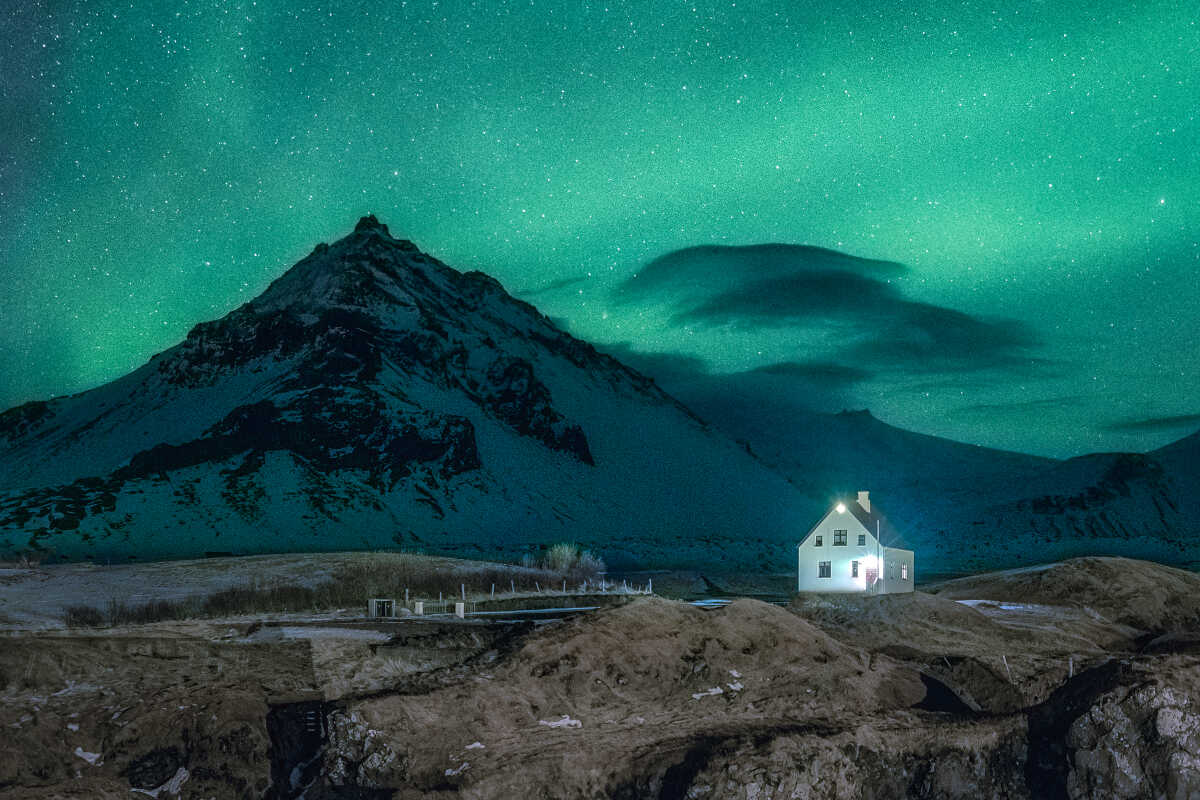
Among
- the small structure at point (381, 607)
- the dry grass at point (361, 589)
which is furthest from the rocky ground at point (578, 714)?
the dry grass at point (361, 589)

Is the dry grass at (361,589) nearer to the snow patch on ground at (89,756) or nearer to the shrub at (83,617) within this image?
the shrub at (83,617)

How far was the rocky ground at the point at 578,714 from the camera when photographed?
28.8 metres

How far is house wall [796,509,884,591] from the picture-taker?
195ft

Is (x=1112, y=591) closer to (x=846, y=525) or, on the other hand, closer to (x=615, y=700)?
(x=846, y=525)

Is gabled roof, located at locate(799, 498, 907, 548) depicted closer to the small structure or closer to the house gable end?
the house gable end

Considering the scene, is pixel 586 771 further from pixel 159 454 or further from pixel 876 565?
pixel 159 454

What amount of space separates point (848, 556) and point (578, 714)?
103ft

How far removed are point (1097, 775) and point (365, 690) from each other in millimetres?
20726

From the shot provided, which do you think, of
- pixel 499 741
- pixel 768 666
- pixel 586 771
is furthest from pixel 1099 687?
pixel 499 741

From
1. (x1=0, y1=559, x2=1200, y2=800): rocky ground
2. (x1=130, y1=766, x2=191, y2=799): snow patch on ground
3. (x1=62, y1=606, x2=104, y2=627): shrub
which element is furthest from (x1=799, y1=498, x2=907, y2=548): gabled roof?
(x1=130, y1=766, x2=191, y2=799): snow patch on ground

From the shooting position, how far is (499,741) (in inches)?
1189

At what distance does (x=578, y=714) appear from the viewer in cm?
3206

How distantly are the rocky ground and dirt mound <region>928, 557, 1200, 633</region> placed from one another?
2167 centimetres

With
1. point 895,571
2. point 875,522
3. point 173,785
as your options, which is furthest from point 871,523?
point 173,785
